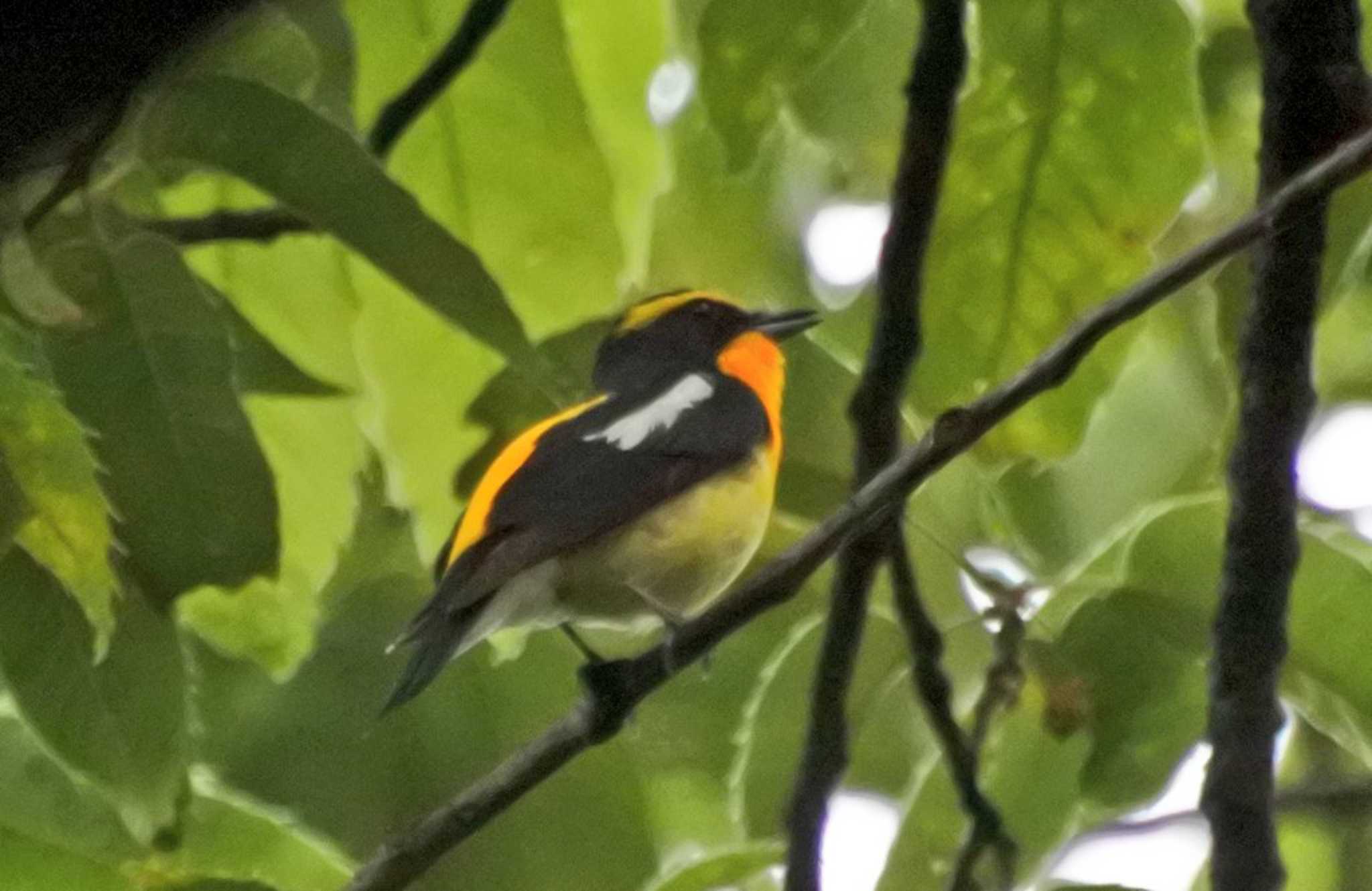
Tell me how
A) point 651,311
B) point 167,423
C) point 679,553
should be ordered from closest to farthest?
point 167,423 < point 679,553 < point 651,311

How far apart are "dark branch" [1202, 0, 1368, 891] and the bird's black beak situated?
1.02 meters

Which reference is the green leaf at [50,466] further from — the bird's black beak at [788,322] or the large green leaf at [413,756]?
the bird's black beak at [788,322]

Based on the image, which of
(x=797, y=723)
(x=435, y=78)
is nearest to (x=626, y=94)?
(x=435, y=78)

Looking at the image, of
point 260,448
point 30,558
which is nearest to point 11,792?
point 30,558

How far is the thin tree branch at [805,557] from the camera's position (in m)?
1.30

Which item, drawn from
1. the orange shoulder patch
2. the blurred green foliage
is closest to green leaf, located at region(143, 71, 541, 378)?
the blurred green foliage

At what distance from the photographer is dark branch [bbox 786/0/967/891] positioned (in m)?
1.68

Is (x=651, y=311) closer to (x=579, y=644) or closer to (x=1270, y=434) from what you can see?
(x=579, y=644)

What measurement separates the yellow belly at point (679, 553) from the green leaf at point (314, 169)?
1326 mm

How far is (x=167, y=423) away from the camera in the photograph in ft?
4.47

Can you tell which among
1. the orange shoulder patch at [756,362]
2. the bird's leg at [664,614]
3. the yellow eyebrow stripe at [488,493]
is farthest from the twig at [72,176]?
the orange shoulder patch at [756,362]

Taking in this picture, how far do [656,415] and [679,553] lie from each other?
0.33 metres

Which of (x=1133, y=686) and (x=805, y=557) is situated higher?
(x=1133, y=686)

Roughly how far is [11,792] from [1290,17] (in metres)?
1.46
